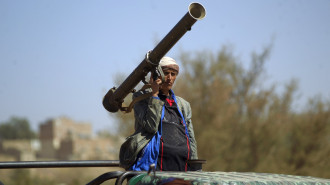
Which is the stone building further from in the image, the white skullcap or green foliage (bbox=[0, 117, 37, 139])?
the white skullcap

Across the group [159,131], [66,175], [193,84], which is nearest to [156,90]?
[159,131]

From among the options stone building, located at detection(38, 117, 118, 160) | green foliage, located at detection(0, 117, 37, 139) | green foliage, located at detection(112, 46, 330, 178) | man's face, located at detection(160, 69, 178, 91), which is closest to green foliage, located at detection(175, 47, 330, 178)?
green foliage, located at detection(112, 46, 330, 178)

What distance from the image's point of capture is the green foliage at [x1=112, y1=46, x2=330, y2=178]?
18.3 meters

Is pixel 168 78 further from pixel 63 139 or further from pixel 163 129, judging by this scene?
pixel 63 139

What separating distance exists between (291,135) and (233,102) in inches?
106

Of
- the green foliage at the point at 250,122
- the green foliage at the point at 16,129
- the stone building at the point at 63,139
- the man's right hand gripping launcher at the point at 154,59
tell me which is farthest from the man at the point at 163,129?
the green foliage at the point at 16,129

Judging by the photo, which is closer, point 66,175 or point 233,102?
point 233,102

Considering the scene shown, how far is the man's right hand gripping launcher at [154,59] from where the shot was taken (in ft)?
8.82

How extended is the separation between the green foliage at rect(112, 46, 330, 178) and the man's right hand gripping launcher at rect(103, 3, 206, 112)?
14.6 m

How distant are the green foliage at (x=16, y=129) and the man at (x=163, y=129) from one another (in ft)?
→ 242

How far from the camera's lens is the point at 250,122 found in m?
19.1

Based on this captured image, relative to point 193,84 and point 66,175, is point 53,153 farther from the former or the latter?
point 193,84

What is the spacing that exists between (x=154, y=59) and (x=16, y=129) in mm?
75887

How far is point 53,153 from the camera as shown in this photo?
A: 62.6 m
